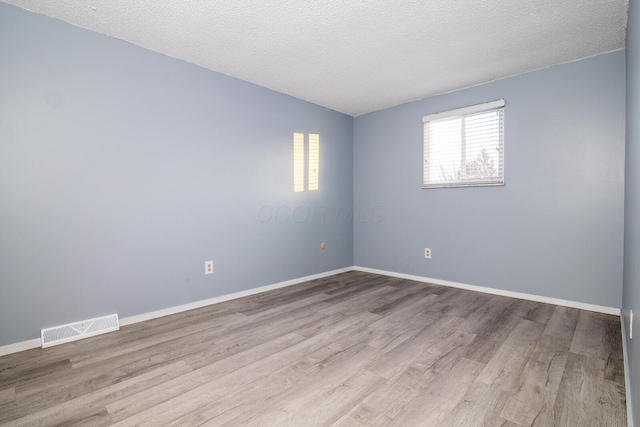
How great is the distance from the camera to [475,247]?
3.33m

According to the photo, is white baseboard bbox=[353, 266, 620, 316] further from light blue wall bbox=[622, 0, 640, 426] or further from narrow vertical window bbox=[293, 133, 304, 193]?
narrow vertical window bbox=[293, 133, 304, 193]

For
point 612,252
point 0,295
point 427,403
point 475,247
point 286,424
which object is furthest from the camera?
point 475,247

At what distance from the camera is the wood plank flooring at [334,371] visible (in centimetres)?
136

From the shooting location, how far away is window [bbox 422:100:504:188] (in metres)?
3.15

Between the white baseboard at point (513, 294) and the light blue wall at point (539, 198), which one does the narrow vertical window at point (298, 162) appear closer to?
the light blue wall at point (539, 198)

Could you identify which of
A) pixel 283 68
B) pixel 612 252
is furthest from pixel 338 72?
pixel 612 252

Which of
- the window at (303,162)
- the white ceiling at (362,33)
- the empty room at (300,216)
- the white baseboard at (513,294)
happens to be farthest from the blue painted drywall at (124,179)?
the white baseboard at (513,294)

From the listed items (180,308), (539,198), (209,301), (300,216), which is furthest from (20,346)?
(539,198)

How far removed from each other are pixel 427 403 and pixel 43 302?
258cm

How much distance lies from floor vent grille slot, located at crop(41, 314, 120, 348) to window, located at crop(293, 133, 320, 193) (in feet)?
7.38

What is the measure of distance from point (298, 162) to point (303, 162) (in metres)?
0.08

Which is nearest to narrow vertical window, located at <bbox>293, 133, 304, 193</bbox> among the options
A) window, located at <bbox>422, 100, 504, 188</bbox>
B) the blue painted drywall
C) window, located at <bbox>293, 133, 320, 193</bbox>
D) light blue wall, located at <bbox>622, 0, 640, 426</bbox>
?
window, located at <bbox>293, 133, 320, 193</bbox>

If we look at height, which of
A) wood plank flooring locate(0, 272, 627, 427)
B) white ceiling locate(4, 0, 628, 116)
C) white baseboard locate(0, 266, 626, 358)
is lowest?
wood plank flooring locate(0, 272, 627, 427)

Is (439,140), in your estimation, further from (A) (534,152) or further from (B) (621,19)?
(B) (621,19)
